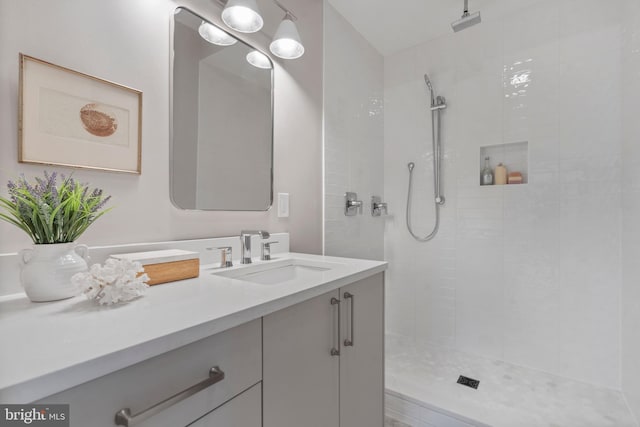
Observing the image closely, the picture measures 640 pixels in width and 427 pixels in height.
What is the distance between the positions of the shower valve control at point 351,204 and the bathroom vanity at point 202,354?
966 millimetres

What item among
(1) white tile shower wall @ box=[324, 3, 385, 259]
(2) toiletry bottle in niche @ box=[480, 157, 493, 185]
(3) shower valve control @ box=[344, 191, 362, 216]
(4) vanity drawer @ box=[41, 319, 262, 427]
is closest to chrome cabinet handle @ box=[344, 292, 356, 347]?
(4) vanity drawer @ box=[41, 319, 262, 427]

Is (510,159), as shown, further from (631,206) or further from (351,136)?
(351,136)

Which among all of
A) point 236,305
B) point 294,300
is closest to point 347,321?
point 294,300

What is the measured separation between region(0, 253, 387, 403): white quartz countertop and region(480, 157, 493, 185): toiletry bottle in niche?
5.71ft

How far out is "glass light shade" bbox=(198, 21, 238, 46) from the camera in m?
1.25

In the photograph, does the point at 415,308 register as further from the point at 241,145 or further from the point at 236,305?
the point at 236,305

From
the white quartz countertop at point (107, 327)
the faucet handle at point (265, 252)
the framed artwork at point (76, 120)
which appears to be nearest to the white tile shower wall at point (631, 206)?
the white quartz countertop at point (107, 327)

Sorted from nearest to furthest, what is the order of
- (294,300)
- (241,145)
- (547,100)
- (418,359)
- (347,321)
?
(294,300) → (347,321) → (241,145) → (547,100) → (418,359)

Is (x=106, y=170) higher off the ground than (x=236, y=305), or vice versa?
(x=106, y=170)

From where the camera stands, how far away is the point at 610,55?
5.61 feet

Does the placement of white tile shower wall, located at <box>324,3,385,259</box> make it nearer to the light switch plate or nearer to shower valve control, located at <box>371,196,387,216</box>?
shower valve control, located at <box>371,196,387,216</box>

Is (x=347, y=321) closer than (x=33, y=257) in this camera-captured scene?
No

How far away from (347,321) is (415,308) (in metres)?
1.56

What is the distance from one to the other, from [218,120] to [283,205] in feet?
1.77
